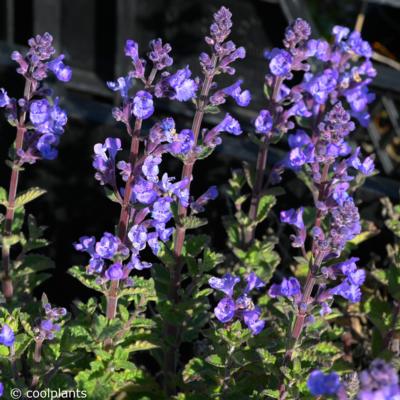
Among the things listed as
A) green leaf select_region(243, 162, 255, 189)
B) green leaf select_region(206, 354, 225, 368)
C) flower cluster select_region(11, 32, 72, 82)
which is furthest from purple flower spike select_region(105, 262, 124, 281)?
green leaf select_region(243, 162, 255, 189)

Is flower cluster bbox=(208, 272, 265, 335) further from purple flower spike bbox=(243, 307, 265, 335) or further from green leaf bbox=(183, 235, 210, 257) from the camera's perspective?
green leaf bbox=(183, 235, 210, 257)

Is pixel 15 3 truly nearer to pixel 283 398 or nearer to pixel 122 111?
pixel 122 111

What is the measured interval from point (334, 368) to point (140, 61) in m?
1.24

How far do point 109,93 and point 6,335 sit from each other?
2.30 meters

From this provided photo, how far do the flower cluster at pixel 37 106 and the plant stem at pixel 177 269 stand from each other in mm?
407

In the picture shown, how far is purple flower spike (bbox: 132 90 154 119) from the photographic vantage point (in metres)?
2.22

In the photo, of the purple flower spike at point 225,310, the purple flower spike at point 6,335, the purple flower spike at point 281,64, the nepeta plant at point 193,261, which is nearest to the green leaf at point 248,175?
the nepeta plant at point 193,261

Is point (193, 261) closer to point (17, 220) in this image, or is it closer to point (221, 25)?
point (17, 220)

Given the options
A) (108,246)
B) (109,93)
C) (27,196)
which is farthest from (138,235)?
(109,93)

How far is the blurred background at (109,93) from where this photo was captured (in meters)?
3.74

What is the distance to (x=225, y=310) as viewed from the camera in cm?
235

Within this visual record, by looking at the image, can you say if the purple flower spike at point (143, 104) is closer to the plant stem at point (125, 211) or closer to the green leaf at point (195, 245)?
the plant stem at point (125, 211)

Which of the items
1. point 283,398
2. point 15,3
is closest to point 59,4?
point 15,3

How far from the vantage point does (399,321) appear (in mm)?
2799
